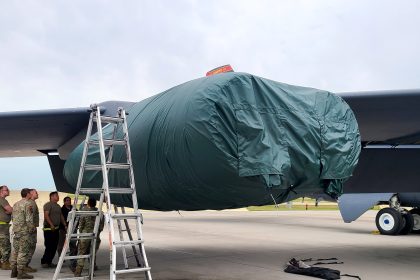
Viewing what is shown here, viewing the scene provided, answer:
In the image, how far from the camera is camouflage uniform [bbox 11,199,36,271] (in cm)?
762

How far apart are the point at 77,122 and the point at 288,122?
5262mm

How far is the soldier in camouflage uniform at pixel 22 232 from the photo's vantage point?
24.9ft

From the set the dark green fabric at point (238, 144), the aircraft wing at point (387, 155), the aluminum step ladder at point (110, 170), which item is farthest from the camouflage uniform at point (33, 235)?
the aircraft wing at point (387, 155)

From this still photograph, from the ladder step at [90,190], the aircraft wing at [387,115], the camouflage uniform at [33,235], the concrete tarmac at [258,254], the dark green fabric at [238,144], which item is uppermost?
the aircraft wing at [387,115]

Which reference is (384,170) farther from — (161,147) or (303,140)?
(161,147)

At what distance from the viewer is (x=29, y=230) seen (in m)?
7.77

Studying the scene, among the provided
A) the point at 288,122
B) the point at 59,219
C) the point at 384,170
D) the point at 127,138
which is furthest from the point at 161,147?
the point at 384,170

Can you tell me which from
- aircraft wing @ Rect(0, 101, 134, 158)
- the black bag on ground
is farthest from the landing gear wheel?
aircraft wing @ Rect(0, 101, 134, 158)

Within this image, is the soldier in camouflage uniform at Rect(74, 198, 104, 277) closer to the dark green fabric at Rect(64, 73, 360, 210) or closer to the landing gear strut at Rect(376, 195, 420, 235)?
the dark green fabric at Rect(64, 73, 360, 210)

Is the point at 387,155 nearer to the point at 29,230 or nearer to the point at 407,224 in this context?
the point at 29,230

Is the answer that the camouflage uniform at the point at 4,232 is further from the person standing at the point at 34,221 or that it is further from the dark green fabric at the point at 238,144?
the dark green fabric at the point at 238,144

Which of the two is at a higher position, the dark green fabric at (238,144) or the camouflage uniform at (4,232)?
the dark green fabric at (238,144)

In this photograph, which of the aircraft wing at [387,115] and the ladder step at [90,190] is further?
the aircraft wing at [387,115]

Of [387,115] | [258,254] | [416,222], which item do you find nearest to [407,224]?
[416,222]
